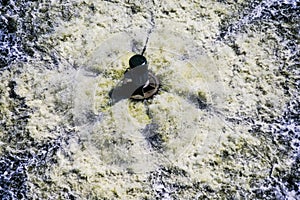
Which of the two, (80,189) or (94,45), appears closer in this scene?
(80,189)

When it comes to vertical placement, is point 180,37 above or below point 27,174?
above

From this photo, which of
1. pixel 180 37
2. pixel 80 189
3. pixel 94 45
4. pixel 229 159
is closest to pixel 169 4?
pixel 180 37

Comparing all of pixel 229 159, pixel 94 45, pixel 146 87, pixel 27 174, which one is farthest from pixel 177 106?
pixel 27 174

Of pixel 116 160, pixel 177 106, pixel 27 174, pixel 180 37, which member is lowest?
pixel 27 174

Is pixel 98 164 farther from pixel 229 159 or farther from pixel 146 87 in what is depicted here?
pixel 229 159

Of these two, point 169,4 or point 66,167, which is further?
point 169,4

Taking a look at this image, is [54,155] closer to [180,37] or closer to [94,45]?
[94,45]
